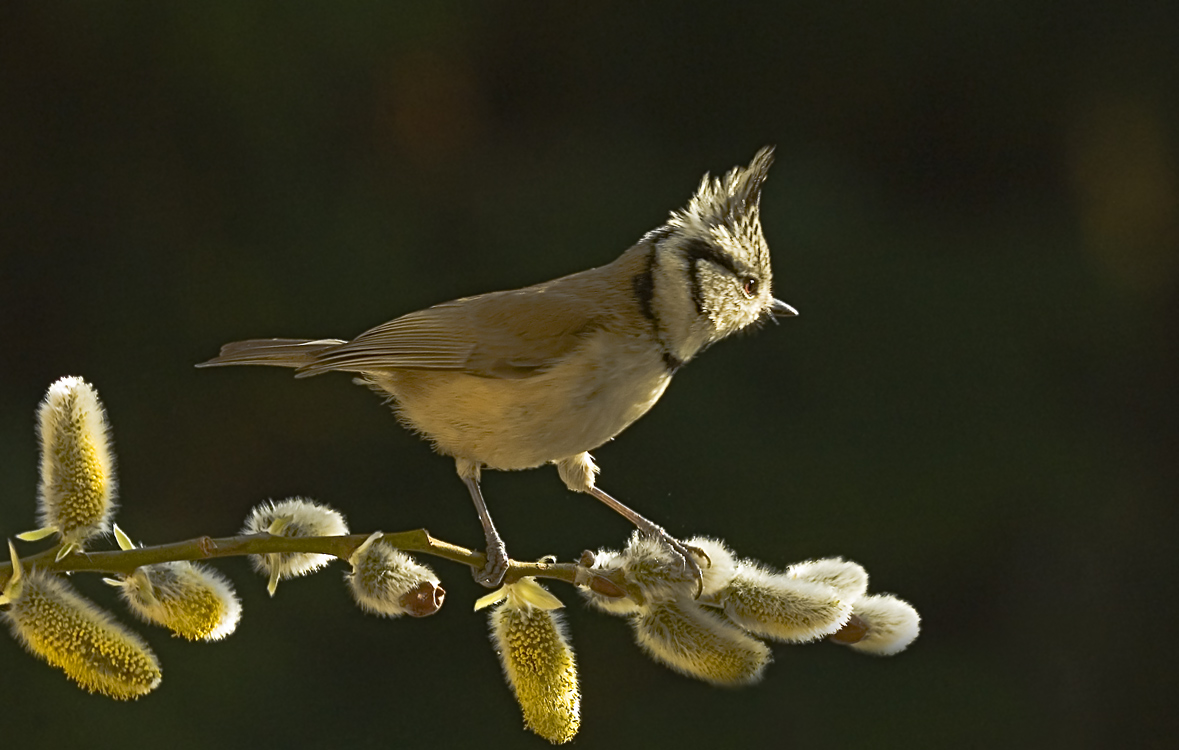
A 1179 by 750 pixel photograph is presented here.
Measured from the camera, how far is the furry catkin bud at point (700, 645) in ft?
3.73

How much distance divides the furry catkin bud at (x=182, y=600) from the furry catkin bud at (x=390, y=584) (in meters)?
0.16

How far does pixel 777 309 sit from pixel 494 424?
15.3 inches

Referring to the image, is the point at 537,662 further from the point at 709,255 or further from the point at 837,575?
the point at 709,255

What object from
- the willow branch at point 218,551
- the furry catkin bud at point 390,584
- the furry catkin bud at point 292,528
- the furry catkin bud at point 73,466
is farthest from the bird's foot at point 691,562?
the furry catkin bud at point 73,466

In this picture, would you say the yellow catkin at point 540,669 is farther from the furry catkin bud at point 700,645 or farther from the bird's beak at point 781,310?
the bird's beak at point 781,310

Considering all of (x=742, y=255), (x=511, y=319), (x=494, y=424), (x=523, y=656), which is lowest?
(x=523, y=656)

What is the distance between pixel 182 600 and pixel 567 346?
0.55 m

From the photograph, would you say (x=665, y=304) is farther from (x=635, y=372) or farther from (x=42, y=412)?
(x=42, y=412)

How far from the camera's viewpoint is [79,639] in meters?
1.05

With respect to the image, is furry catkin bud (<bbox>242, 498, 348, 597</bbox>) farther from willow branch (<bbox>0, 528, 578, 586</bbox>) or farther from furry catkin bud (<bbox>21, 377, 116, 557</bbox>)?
furry catkin bud (<bbox>21, 377, 116, 557</bbox>)

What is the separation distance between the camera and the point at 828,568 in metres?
1.26

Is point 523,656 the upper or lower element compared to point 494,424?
lower

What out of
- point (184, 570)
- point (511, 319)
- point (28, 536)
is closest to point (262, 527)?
point (184, 570)

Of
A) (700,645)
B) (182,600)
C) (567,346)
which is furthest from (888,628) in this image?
(182,600)
